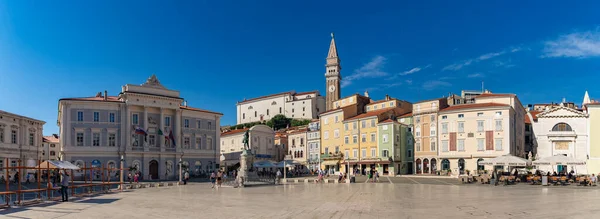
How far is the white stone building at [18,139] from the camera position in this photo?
48.2 metres

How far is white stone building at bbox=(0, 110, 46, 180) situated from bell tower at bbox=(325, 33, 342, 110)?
9090 cm

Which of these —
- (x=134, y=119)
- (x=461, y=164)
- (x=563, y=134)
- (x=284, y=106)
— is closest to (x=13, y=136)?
(x=134, y=119)

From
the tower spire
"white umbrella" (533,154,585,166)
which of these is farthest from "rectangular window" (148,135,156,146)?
the tower spire

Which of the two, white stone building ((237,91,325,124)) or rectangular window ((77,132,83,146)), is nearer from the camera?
rectangular window ((77,132,83,146))

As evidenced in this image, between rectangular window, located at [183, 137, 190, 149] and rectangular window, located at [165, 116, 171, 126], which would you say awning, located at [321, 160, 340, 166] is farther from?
rectangular window, located at [165, 116, 171, 126]

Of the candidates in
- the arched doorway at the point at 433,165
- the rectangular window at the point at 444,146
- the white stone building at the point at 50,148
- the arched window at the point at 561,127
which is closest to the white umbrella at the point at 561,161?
the rectangular window at the point at 444,146

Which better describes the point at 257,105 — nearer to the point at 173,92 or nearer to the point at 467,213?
the point at 173,92

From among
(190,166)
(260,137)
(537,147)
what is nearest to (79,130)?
(190,166)

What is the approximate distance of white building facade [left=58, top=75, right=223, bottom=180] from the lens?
165ft

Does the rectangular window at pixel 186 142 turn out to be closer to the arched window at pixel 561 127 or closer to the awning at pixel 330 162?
the awning at pixel 330 162

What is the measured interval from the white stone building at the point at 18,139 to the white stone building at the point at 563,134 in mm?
60159

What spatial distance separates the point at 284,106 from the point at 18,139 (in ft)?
305

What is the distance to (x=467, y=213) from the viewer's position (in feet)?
52.2

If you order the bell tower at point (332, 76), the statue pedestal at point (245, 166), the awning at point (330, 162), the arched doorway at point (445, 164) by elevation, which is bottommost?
the awning at point (330, 162)
